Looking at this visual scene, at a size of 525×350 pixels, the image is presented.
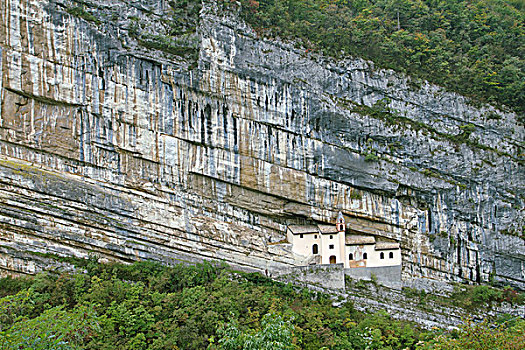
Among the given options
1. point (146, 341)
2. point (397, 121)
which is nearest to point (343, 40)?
point (397, 121)

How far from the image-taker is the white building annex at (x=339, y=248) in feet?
107

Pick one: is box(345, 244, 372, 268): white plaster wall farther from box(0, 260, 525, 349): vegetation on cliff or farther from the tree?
the tree

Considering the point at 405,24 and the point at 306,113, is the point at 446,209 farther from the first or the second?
the point at 405,24

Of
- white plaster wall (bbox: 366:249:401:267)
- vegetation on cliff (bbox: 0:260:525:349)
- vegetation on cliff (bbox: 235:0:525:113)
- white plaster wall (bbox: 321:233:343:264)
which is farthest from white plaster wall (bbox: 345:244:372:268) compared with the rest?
vegetation on cliff (bbox: 235:0:525:113)

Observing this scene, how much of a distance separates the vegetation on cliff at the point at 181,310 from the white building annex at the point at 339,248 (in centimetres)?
400

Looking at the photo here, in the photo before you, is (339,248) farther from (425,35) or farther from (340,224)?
(425,35)

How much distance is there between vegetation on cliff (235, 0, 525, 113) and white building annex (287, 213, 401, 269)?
1339cm

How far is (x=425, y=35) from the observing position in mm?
42531

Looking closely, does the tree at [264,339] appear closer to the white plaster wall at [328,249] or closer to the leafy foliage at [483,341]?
the leafy foliage at [483,341]

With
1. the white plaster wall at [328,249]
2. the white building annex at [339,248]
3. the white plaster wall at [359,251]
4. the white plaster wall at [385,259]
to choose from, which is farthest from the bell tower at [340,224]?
the white plaster wall at [385,259]

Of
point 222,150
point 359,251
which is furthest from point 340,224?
point 222,150

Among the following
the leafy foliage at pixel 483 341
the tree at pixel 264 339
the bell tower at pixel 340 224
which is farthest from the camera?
the bell tower at pixel 340 224

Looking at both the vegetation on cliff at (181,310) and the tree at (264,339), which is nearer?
the tree at (264,339)

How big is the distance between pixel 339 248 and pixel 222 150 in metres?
10.1
